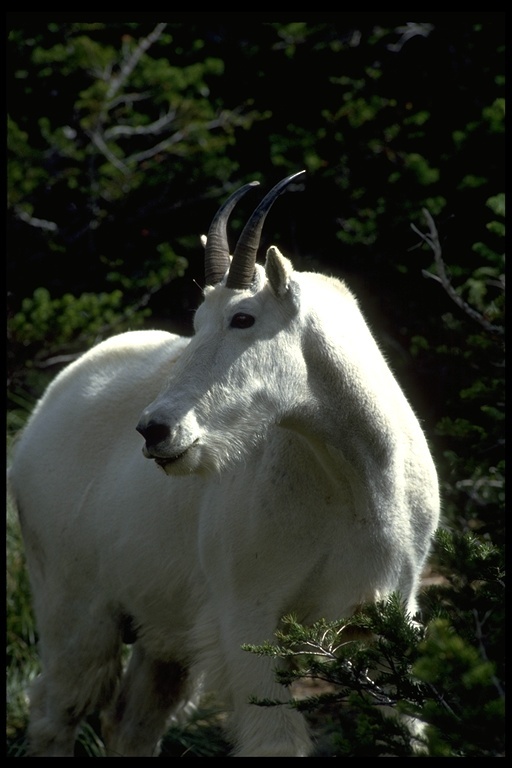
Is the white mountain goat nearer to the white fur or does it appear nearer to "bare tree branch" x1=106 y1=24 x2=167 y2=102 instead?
the white fur

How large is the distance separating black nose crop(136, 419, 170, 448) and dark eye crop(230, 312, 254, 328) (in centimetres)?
51

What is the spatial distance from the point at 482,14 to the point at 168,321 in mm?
3980

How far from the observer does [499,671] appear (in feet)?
9.04

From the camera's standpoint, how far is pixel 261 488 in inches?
156

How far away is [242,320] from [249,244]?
288 mm

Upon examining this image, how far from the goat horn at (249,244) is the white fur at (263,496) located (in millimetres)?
48

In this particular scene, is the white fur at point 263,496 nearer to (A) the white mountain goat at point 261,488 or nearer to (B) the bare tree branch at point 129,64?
(A) the white mountain goat at point 261,488

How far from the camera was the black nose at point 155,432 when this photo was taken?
11.4 ft

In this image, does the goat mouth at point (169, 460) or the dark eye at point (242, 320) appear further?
the dark eye at point (242, 320)

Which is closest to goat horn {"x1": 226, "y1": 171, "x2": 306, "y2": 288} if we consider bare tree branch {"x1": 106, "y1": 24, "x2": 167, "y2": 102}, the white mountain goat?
the white mountain goat

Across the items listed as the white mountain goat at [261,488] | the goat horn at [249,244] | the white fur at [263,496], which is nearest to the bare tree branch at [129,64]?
the white fur at [263,496]

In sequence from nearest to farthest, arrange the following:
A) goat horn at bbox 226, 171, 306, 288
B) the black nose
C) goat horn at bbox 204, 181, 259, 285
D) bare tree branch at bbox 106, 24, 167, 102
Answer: the black nose, goat horn at bbox 226, 171, 306, 288, goat horn at bbox 204, 181, 259, 285, bare tree branch at bbox 106, 24, 167, 102

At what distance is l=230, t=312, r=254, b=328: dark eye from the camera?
3.73 meters

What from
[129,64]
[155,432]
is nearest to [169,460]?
[155,432]
